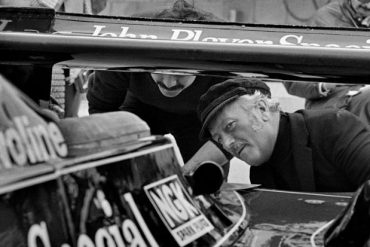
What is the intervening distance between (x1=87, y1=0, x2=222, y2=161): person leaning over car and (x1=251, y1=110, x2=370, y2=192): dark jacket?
1.67 feet

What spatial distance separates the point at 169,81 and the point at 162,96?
0.17 m

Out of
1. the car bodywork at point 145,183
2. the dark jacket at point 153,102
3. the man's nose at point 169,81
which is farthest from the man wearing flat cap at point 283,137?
the car bodywork at point 145,183

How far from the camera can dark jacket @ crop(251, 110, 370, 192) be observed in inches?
85.2

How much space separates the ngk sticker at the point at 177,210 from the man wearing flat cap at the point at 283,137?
1.01m

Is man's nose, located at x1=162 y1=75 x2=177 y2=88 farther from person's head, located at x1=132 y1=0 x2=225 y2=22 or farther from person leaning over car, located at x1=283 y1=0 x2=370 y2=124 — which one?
person leaning over car, located at x1=283 y1=0 x2=370 y2=124

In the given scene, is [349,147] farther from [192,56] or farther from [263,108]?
[192,56]

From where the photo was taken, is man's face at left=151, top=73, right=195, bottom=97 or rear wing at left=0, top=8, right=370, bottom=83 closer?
rear wing at left=0, top=8, right=370, bottom=83

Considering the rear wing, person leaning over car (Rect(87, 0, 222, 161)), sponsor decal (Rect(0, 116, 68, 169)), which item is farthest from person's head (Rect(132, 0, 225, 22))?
sponsor decal (Rect(0, 116, 68, 169))

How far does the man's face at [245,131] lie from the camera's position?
237cm

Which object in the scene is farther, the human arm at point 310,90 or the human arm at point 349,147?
the human arm at point 310,90

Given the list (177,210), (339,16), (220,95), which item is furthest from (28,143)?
(339,16)

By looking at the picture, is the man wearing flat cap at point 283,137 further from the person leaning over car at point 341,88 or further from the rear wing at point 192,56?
the rear wing at point 192,56

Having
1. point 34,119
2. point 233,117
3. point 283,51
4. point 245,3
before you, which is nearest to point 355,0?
point 233,117

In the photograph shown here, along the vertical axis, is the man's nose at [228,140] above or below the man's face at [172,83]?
below
